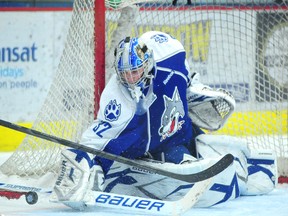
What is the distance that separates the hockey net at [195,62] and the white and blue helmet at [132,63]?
0.44 m

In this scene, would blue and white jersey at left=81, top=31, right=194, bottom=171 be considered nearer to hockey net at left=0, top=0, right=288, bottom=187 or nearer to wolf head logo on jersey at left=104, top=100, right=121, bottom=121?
wolf head logo on jersey at left=104, top=100, right=121, bottom=121

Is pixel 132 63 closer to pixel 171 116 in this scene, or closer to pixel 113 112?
pixel 113 112

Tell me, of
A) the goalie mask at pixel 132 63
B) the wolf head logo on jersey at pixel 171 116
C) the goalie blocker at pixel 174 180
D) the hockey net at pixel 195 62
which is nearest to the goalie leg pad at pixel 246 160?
the goalie blocker at pixel 174 180

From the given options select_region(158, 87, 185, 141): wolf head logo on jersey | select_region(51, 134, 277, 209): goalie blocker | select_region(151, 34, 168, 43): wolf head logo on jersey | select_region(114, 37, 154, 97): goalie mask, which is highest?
select_region(151, 34, 168, 43): wolf head logo on jersey

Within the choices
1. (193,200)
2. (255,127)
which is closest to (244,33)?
(255,127)

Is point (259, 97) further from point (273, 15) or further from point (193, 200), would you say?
point (193, 200)

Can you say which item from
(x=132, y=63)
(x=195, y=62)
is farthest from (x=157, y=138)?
(x=195, y=62)

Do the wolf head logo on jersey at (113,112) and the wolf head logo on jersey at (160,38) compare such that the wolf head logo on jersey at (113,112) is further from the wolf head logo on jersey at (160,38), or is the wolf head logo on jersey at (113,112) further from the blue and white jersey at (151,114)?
the wolf head logo on jersey at (160,38)

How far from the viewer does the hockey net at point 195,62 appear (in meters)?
4.71

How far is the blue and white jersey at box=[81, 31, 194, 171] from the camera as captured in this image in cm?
426

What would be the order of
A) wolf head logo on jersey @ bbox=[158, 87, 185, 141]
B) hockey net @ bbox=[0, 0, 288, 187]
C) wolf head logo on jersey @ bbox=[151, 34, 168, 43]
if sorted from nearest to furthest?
wolf head logo on jersey @ bbox=[158, 87, 185, 141] → wolf head logo on jersey @ bbox=[151, 34, 168, 43] → hockey net @ bbox=[0, 0, 288, 187]

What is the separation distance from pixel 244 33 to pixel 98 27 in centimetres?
107

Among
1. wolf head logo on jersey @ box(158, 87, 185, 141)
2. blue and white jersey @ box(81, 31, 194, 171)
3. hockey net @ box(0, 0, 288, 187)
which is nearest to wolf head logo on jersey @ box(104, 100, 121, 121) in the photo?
blue and white jersey @ box(81, 31, 194, 171)

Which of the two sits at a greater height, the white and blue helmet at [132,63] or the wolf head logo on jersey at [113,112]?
the white and blue helmet at [132,63]
